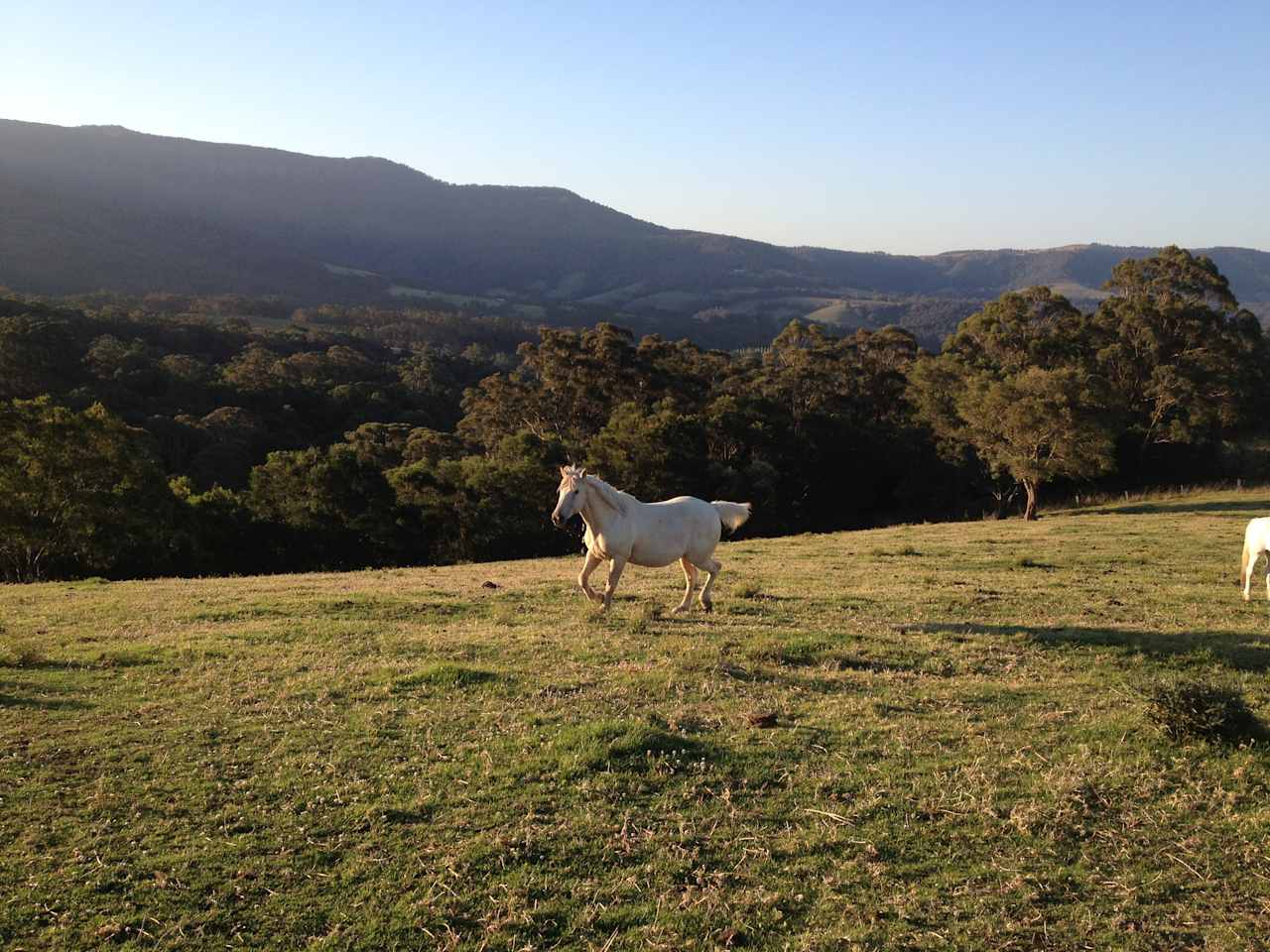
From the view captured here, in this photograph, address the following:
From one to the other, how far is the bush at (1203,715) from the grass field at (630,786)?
0.15 metres

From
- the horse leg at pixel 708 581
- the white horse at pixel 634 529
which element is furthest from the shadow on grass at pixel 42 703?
the horse leg at pixel 708 581

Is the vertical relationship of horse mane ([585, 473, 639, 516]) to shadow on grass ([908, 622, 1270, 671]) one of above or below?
above

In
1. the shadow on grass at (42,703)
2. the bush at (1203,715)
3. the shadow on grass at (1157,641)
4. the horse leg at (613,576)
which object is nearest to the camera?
the bush at (1203,715)

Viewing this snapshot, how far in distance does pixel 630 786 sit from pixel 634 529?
19.1 ft

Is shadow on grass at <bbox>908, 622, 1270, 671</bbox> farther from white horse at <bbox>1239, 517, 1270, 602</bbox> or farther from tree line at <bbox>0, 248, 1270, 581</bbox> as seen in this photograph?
tree line at <bbox>0, 248, 1270, 581</bbox>

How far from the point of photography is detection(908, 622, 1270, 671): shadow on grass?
9.62m

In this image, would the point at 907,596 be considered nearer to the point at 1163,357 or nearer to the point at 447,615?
the point at 447,615

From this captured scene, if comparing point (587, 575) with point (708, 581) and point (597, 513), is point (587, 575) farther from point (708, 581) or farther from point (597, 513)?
point (708, 581)

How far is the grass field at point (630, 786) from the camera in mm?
4633

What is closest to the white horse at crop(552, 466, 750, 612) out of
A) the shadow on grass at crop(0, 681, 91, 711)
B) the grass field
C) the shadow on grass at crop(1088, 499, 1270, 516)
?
the grass field

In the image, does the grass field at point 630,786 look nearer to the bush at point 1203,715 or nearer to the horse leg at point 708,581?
A: the bush at point 1203,715

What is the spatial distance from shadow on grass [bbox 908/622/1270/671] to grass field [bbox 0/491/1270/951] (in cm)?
7

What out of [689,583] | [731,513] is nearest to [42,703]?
[689,583]

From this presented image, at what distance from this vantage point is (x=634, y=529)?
11812 millimetres
